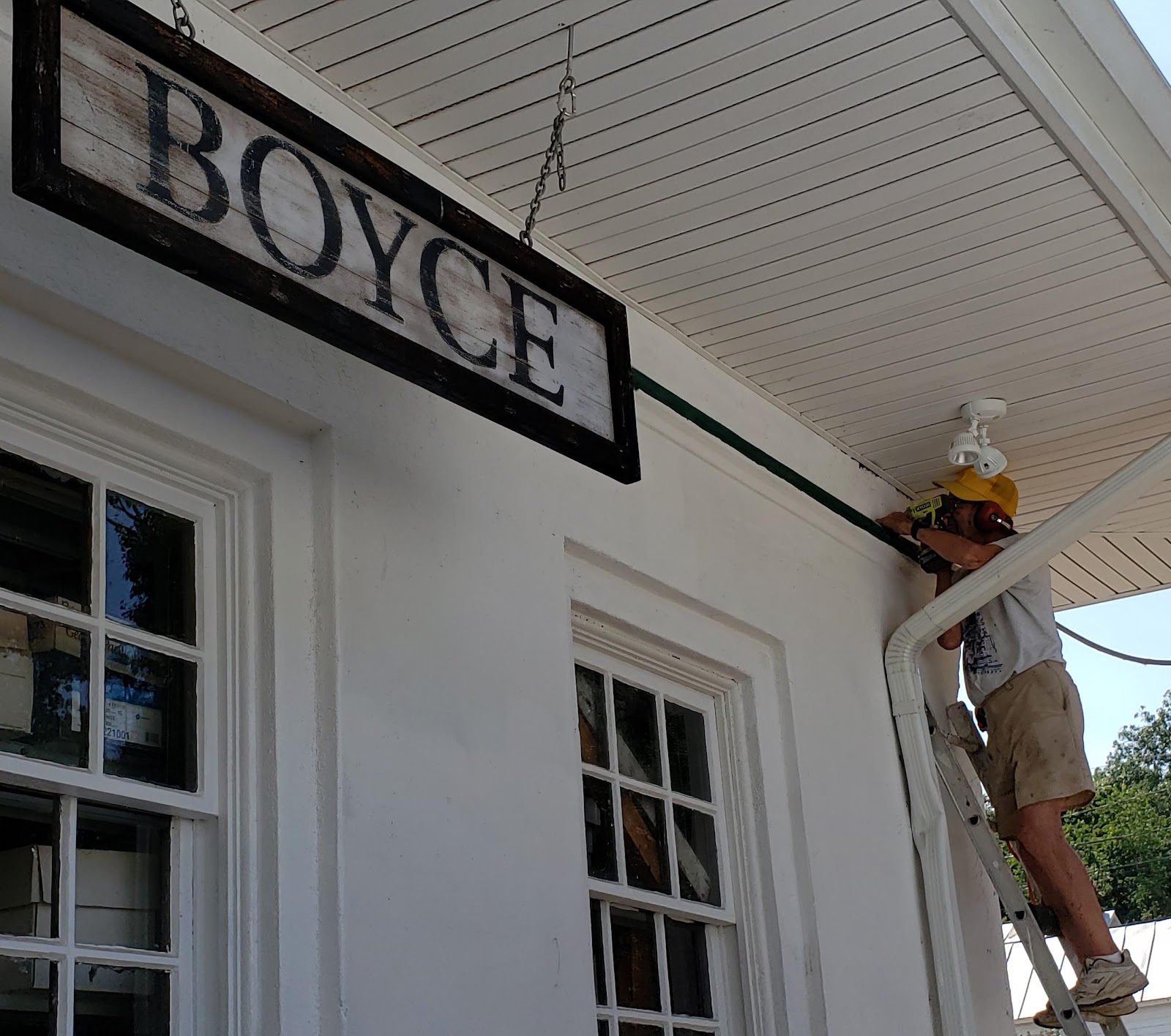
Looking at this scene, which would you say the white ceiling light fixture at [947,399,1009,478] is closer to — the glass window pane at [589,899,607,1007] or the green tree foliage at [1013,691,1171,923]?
the glass window pane at [589,899,607,1007]

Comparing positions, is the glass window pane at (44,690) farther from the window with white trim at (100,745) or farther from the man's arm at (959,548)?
the man's arm at (959,548)

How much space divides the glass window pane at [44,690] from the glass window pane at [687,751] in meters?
2.21

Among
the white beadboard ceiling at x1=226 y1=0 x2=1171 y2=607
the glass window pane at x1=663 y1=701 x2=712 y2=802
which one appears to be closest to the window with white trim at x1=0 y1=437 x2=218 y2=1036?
the white beadboard ceiling at x1=226 y1=0 x2=1171 y2=607

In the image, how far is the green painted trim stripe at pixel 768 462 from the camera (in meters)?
4.86

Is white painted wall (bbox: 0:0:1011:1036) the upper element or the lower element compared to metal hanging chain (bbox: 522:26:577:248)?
lower

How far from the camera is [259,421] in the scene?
354 centimetres

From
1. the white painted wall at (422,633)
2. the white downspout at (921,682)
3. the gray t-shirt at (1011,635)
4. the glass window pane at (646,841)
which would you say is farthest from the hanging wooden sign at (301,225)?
the gray t-shirt at (1011,635)

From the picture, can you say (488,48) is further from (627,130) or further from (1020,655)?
(1020,655)

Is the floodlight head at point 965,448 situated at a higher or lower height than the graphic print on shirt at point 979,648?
higher

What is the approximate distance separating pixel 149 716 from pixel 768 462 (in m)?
2.75

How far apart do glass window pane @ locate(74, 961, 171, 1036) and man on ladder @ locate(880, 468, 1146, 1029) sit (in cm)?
359

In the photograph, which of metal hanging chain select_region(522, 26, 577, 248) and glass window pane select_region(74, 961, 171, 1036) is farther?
metal hanging chain select_region(522, 26, 577, 248)

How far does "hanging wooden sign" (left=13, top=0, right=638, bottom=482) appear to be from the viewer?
2.15 m

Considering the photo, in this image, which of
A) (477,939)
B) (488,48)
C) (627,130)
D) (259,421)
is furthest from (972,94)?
(477,939)
